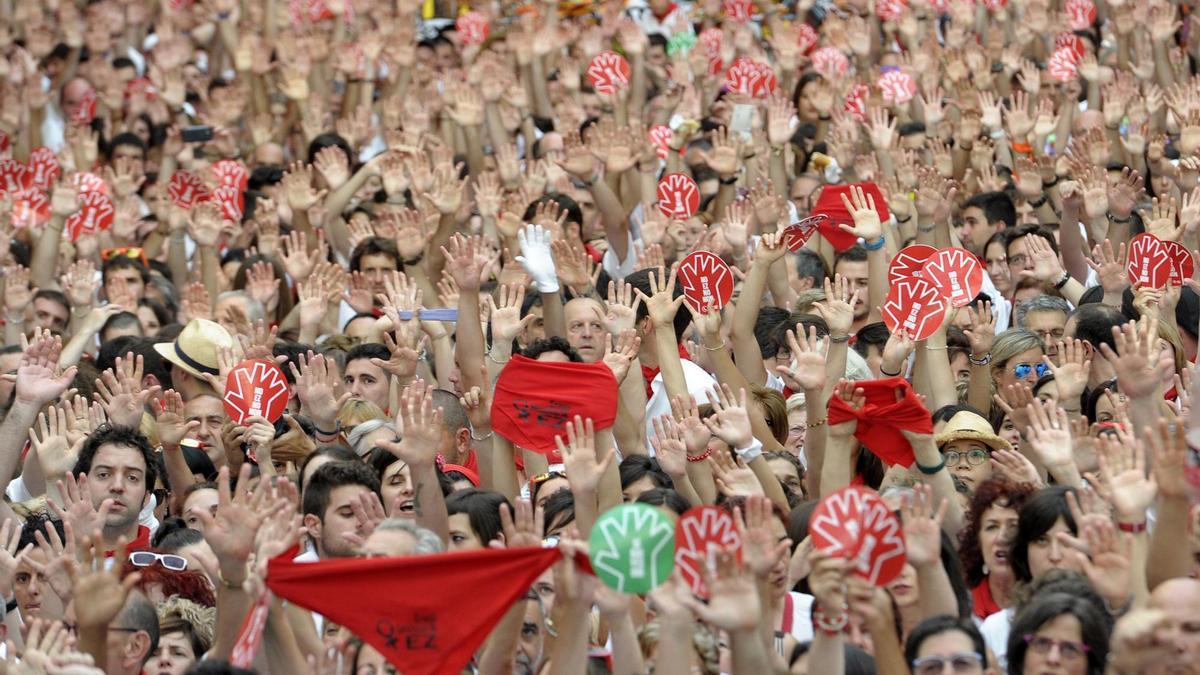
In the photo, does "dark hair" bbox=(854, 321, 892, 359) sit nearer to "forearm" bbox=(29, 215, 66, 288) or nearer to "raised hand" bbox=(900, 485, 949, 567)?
"raised hand" bbox=(900, 485, 949, 567)

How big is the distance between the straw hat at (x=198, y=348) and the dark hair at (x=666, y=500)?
275 centimetres

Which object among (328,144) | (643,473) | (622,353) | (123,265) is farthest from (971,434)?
(328,144)

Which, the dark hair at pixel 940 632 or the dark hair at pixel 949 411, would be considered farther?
the dark hair at pixel 949 411

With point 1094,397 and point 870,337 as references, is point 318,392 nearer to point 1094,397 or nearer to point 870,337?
point 870,337

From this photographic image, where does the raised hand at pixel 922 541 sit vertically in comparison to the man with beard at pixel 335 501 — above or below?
below

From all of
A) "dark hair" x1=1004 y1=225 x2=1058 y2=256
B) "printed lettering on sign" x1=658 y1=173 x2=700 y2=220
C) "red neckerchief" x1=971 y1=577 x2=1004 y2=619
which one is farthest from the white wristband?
"printed lettering on sign" x1=658 y1=173 x2=700 y2=220

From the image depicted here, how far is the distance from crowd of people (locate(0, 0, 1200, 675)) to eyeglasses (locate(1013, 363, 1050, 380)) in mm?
16

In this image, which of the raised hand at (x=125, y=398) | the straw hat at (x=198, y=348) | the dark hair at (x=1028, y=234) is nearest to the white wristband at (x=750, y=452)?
the raised hand at (x=125, y=398)

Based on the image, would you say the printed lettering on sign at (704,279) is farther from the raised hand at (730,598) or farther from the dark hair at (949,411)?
the raised hand at (730,598)

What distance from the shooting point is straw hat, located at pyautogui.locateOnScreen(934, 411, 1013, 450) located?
6355 mm

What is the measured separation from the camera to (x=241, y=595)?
5090 mm

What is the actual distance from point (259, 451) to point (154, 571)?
3.11 feet

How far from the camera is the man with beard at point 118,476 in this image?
636 centimetres

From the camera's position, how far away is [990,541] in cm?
548
